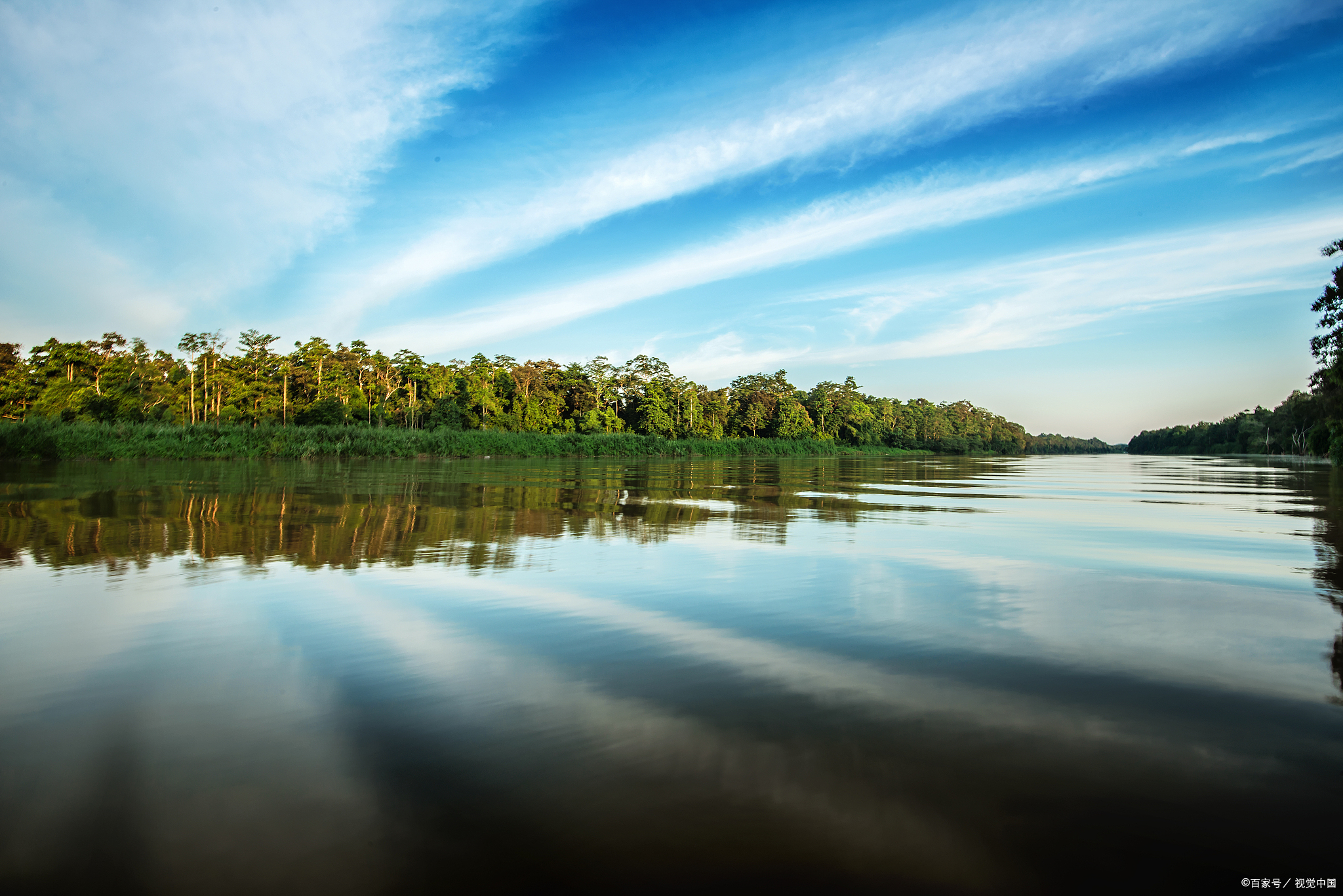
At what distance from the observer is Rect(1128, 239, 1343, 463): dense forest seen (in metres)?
28.1

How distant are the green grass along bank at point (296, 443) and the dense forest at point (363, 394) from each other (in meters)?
1.93

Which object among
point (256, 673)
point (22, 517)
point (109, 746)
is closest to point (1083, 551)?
point (256, 673)

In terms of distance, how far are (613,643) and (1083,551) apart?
23.0 feet

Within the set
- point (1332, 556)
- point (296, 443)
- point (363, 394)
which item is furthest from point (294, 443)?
point (1332, 556)

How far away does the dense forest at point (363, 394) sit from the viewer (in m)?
49.4

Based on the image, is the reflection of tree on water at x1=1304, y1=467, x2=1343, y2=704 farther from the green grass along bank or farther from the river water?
the green grass along bank

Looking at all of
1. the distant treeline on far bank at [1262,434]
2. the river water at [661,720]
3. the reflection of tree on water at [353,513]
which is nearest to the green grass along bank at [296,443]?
the reflection of tree on water at [353,513]

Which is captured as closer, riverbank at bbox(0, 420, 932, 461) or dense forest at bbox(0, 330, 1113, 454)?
riverbank at bbox(0, 420, 932, 461)

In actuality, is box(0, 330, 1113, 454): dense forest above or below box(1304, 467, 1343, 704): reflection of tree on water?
above

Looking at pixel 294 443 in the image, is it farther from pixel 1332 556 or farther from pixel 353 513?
pixel 1332 556

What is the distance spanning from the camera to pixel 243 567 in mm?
7309

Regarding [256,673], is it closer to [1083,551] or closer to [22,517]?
[1083,551]

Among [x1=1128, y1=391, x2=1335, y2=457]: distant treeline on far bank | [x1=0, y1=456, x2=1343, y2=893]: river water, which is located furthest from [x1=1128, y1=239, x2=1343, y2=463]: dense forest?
[x1=0, y1=456, x2=1343, y2=893]: river water

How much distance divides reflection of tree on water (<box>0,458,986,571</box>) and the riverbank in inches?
159
